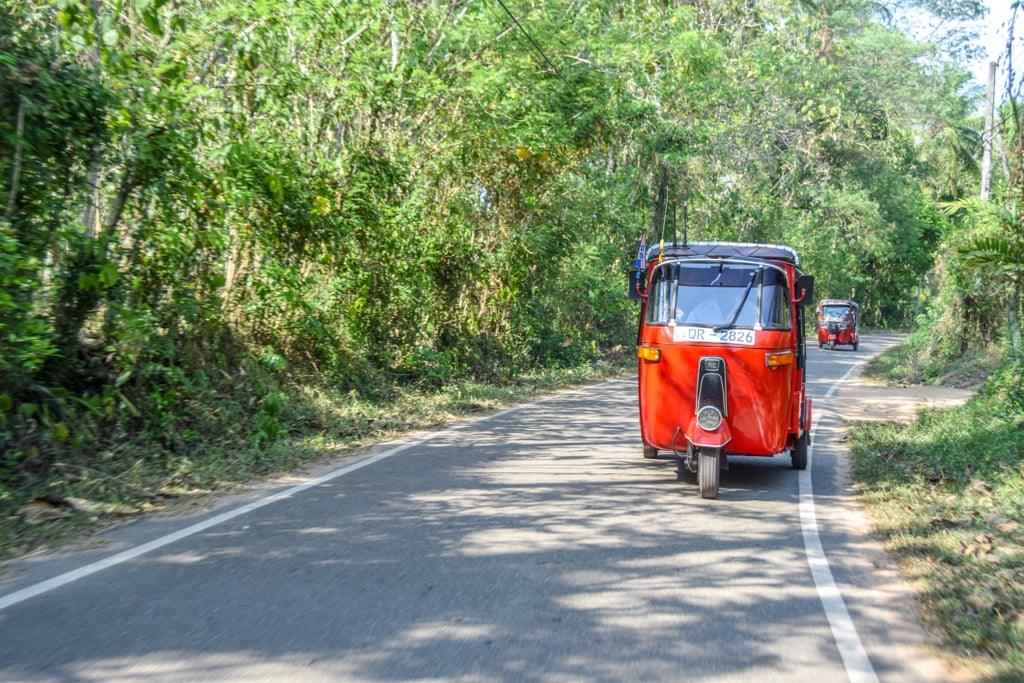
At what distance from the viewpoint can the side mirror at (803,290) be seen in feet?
32.5

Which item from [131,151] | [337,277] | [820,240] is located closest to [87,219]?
[131,151]

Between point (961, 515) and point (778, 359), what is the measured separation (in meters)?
2.08

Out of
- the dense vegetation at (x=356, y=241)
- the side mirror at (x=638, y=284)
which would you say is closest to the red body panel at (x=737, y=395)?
the side mirror at (x=638, y=284)

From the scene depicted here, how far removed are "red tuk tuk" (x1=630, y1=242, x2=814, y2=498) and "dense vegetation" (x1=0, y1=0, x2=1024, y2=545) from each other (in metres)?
3.75

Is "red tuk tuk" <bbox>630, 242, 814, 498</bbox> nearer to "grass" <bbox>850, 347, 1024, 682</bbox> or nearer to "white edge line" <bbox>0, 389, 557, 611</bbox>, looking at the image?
"grass" <bbox>850, 347, 1024, 682</bbox>

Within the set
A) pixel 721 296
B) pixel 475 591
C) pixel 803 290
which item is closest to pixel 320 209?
pixel 721 296

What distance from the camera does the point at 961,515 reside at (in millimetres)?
8258

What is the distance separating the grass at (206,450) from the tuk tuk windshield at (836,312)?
29637 millimetres

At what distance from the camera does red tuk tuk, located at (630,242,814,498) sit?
924 cm

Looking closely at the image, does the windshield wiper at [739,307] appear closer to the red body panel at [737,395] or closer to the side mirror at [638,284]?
the red body panel at [737,395]

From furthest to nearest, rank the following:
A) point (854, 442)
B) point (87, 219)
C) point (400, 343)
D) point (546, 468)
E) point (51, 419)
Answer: point (400, 343) → point (854, 442) → point (87, 219) → point (546, 468) → point (51, 419)

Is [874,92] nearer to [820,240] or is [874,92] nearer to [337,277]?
[820,240]

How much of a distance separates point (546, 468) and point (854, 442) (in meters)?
5.09

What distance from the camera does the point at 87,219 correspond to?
36.5 feet
